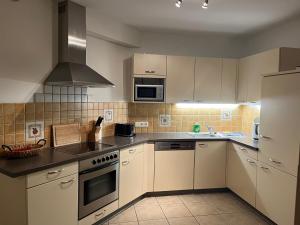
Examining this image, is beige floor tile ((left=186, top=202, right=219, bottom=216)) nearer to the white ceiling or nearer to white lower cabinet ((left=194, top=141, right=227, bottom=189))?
white lower cabinet ((left=194, top=141, right=227, bottom=189))

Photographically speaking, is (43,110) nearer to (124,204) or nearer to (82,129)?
(82,129)

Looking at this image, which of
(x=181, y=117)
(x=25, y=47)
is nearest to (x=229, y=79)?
(x=181, y=117)

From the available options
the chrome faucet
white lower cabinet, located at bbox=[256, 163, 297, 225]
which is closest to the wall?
the chrome faucet

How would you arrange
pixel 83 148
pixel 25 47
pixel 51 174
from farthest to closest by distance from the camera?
pixel 83 148
pixel 25 47
pixel 51 174

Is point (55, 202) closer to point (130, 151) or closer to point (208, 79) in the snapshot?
point (130, 151)

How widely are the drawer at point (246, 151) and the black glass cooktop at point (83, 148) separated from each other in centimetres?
171

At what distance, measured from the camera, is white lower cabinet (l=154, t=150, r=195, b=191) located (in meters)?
3.23

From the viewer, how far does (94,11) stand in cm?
282

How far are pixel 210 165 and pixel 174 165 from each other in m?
0.56

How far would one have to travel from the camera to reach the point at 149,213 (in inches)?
112

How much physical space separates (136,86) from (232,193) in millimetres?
2157

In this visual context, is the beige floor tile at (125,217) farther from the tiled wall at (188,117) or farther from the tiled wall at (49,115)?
the tiled wall at (188,117)

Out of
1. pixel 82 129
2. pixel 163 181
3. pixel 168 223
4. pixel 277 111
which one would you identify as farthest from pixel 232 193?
pixel 82 129

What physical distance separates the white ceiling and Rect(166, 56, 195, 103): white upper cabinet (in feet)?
1.61
